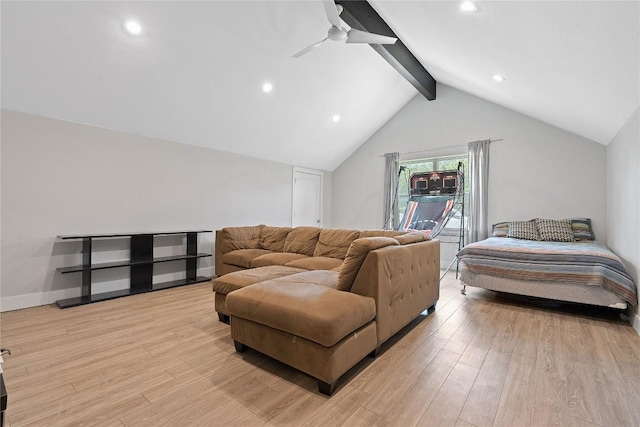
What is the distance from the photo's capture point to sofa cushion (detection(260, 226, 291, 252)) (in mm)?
4402

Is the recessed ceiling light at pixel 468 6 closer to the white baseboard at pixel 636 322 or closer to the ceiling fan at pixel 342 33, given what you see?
the ceiling fan at pixel 342 33

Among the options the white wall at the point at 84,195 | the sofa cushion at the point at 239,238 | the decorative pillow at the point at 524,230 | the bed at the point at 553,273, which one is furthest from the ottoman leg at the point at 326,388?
the decorative pillow at the point at 524,230

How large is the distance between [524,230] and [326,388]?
13.8ft

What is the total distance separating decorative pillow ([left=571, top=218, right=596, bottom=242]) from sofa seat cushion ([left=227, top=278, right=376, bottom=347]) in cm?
406

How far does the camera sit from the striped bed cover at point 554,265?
2.74 m

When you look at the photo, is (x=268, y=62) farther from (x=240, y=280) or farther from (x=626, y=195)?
(x=626, y=195)

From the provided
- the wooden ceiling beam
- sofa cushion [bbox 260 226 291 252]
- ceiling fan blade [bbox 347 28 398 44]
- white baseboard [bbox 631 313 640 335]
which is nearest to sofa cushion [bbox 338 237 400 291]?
ceiling fan blade [bbox 347 28 398 44]

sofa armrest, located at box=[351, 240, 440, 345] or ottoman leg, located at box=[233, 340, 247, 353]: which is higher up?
sofa armrest, located at box=[351, 240, 440, 345]

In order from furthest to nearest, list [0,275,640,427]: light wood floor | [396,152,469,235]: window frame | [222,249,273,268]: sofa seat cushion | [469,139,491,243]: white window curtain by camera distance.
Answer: [396,152,469,235]: window frame → [469,139,491,243]: white window curtain → [222,249,273,268]: sofa seat cushion → [0,275,640,427]: light wood floor

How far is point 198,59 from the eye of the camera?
3.40 meters

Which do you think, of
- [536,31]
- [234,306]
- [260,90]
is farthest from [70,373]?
[536,31]

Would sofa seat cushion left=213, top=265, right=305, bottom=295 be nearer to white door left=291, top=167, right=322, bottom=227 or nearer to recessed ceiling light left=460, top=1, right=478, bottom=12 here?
recessed ceiling light left=460, top=1, right=478, bottom=12

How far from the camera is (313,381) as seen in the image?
71.3 inches

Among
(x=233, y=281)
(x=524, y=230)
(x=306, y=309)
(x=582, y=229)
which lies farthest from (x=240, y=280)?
(x=582, y=229)
